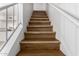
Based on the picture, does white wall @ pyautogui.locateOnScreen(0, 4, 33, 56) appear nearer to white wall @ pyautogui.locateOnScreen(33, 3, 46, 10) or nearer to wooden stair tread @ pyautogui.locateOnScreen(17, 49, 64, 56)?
wooden stair tread @ pyautogui.locateOnScreen(17, 49, 64, 56)

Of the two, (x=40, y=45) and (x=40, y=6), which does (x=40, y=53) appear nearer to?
(x=40, y=45)

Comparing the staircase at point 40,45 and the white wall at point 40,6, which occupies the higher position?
the white wall at point 40,6

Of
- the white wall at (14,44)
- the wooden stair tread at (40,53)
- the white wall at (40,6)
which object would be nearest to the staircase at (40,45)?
the wooden stair tread at (40,53)

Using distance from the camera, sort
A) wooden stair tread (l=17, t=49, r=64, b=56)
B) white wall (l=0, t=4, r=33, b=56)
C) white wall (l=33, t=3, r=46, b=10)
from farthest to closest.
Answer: white wall (l=33, t=3, r=46, b=10), wooden stair tread (l=17, t=49, r=64, b=56), white wall (l=0, t=4, r=33, b=56)

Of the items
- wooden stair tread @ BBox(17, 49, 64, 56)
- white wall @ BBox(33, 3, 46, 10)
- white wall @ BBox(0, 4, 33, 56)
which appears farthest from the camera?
white wall @ BBox(33, 3, 46, 10)

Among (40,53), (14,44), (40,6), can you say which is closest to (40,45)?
(40,53)

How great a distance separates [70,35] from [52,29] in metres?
1.74

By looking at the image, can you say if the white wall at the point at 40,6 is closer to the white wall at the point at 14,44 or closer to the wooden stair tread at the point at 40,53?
the white wall at the point at 14,44

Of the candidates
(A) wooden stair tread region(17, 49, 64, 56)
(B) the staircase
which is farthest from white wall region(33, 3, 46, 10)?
(A) wooden stair tread region(17, 49, 64, 56)

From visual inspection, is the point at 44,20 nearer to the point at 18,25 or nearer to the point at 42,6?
the point at 18,25

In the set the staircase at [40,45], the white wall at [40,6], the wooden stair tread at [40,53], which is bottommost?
the wooden stair tread at [40,53]

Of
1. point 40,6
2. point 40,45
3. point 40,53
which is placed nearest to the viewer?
point 40,53

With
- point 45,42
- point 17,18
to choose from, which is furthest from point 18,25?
point 45,42

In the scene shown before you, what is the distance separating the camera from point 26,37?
13.2ft
